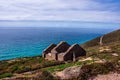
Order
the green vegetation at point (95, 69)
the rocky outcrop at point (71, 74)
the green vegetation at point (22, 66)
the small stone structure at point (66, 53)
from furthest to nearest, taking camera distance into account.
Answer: the small stone structure at point (66, 53) → the green vegetation at point (22, 66) → the rocky outcrop at point (71, 74) → the green vegetation at point (95, 69)

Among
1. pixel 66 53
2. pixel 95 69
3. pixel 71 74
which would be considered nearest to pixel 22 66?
pixel 66 53

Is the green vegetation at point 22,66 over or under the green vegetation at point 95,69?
under

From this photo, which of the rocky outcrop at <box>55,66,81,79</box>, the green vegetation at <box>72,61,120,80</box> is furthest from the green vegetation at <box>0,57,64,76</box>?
the green vegetation at <box>72,61,120,80</box>

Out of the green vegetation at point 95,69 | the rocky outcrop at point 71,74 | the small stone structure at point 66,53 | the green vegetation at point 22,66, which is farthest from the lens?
the small stone structure at point 66,53

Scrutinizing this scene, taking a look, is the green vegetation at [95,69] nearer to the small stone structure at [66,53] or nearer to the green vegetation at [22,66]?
the green vegetation at [22,66]

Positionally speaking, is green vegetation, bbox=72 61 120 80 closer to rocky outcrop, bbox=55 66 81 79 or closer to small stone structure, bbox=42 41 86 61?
rocky outcrop, bbox=55 66 81 79

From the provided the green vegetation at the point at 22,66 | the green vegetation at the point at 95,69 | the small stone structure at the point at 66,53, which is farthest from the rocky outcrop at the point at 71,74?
the small stone structure at the point at 66,53

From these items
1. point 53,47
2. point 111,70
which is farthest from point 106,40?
point 111,70

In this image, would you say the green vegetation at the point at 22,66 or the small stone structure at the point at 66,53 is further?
the small stone structure at the point at 66,53

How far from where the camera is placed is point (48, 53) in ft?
161

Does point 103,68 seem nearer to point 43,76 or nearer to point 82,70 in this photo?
point 82,70

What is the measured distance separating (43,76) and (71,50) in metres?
25.0

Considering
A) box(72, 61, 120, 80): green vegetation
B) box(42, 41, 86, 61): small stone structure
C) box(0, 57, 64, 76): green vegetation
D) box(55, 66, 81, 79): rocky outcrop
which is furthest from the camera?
box(42, 41, 86, 61): small stone structure

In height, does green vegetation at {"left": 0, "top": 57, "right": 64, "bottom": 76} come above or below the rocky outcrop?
below
